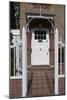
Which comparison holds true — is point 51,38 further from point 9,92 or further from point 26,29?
point 9,92

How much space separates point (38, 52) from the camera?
19.1 ft

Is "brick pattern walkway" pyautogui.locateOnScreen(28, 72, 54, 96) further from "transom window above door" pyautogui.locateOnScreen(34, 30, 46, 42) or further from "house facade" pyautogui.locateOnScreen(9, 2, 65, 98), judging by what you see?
"transom window above door" pyautogui.locateOnScreen(34, 30, 46, 42)

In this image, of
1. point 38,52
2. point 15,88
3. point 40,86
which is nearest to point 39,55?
point 38,52

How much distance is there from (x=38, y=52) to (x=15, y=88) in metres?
0.84

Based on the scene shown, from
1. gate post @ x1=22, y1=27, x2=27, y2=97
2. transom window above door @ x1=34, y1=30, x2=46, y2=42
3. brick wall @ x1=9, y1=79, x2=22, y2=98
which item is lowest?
brick wall @ x1=9, y1=79, x2=22, y2=98

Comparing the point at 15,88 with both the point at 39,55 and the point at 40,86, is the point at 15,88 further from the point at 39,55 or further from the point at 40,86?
the point at 39,55

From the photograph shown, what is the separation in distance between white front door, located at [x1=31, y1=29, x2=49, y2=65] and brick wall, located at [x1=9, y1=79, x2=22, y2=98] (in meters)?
0.48

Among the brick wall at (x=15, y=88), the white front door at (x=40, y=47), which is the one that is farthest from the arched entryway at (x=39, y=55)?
the brick wall at (x=15, y=88)

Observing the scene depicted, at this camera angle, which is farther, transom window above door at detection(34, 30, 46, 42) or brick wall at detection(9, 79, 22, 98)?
transom window above door at detection(34, 30, 46, 42)

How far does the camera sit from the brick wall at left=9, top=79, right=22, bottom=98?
5648 mm

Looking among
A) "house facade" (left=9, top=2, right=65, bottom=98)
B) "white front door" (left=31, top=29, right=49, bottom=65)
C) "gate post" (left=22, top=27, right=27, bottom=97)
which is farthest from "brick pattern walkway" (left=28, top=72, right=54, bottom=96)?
"white front door" (left=31, top=29, right=49, bottom=65)

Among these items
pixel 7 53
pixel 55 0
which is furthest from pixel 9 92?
pixel 55 0

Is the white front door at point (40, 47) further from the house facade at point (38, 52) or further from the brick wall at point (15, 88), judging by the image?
the brick wall at point (15, 88)

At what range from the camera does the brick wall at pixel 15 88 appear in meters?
5.65
